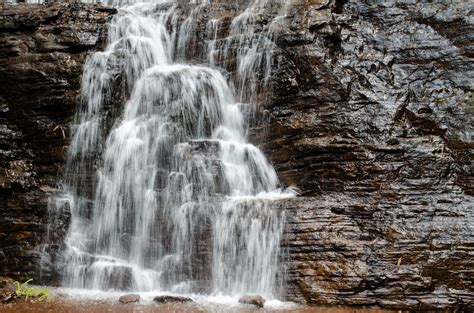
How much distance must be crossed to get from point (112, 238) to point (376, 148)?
5.34 m

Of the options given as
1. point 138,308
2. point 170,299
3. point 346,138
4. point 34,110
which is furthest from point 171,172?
point 34,110

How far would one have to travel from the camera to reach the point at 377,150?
8.68 m

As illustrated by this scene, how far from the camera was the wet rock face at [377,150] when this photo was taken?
748 cm

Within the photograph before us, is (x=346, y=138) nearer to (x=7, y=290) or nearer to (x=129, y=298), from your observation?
(x=129, y=298)

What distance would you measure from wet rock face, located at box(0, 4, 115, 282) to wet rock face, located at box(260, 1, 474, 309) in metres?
4.51

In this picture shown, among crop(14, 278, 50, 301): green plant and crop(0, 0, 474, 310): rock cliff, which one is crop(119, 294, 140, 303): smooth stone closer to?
crop(14, 278, 50, 301): green plant

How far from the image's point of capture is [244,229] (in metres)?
8.16

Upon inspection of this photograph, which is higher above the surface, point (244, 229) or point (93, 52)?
point (93, 52)

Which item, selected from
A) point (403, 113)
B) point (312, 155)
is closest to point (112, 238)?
point (312, 155)

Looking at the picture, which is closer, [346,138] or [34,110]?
[346,138]

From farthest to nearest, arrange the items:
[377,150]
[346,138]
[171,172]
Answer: [171,172], [346,138], [377,150]

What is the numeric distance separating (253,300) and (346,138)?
3.58 metres

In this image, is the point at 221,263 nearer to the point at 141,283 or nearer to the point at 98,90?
the point at 141,283

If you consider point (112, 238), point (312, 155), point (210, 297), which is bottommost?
A: point (210, 297)
